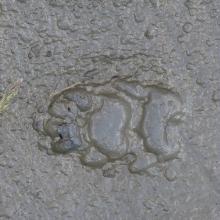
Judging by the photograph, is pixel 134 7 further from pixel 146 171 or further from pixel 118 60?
pixel 146 171

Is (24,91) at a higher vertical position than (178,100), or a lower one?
lower

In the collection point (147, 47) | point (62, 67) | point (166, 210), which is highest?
point (147, 47)

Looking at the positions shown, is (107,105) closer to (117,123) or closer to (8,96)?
(117,123)

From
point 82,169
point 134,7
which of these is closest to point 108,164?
point 82,169

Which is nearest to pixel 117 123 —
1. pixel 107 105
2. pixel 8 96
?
pixel 107 105
